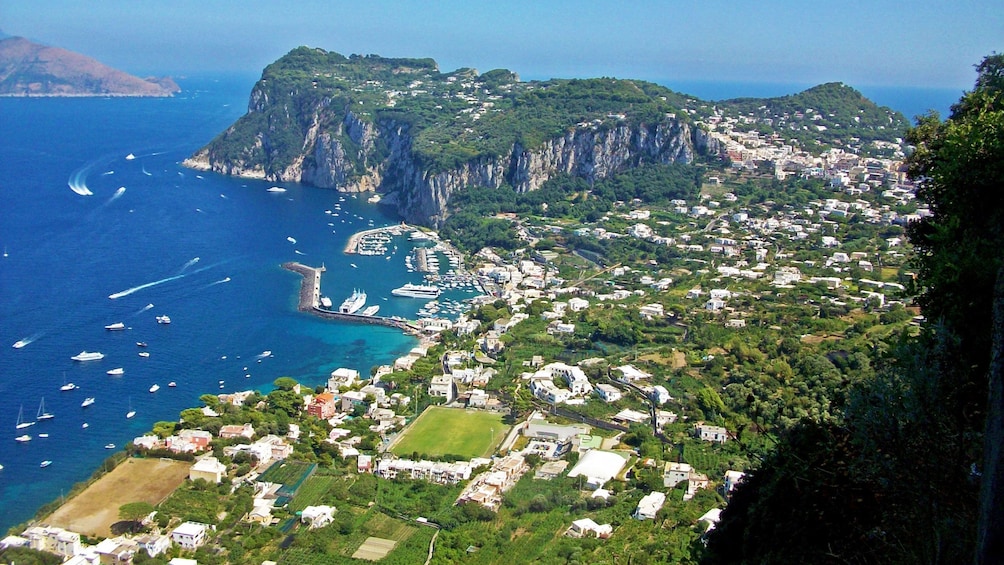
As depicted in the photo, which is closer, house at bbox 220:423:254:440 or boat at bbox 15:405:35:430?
house at bbox 220:423:254:440

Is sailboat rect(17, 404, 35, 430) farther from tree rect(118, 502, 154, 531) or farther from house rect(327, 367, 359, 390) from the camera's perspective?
house rect(327, 367, 359, 390)

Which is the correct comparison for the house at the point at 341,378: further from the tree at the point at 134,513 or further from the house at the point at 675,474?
the house at the point at 675,474

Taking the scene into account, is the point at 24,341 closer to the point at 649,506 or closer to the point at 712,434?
the point at 649,506

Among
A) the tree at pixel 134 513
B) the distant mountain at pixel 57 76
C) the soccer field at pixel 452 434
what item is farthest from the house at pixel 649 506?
the distant mountain at pixel 57 76

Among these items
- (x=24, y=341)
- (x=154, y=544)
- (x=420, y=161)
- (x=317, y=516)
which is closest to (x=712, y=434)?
(x=317, y=516)

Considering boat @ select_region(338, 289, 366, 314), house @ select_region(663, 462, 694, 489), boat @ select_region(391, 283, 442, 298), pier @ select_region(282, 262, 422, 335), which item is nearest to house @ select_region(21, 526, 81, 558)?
house @ select_region(663, 462, 694, 489)

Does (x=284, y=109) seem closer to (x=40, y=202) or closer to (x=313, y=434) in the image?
(x=40, y=202)
